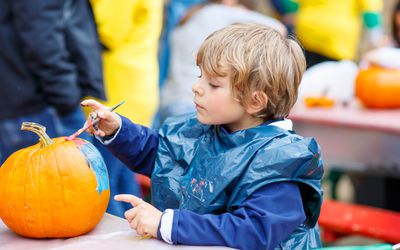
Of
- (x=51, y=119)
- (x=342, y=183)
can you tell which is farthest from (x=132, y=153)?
(x=342, y=183)

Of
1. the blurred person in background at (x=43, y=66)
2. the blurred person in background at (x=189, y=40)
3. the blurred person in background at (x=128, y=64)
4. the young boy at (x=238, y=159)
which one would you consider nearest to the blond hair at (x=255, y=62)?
the young boy at (x=238, y=159)

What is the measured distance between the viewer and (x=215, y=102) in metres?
2.50

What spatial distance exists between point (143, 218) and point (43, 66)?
1807mm

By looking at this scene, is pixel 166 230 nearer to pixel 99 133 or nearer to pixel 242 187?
pixel 242 187

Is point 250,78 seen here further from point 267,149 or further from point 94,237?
point 94,237

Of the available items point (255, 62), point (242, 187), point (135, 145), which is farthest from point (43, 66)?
point (242, 187)

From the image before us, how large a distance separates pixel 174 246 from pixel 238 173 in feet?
0.94

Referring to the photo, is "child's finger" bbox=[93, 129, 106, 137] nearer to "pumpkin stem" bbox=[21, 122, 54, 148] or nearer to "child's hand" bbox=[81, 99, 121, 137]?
"child's hand" bbox=[81, 99, 121, 137]

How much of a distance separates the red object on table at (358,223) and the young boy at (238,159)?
2.16 metres

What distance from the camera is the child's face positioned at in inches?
98.3

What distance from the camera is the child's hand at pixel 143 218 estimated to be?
230 centimetres

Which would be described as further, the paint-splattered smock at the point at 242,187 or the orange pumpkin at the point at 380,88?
the orange pumpkin at the point at 380,88

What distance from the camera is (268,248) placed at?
2.34 metres

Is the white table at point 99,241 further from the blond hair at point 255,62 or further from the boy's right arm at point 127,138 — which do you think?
the blond hair at point 255,62
